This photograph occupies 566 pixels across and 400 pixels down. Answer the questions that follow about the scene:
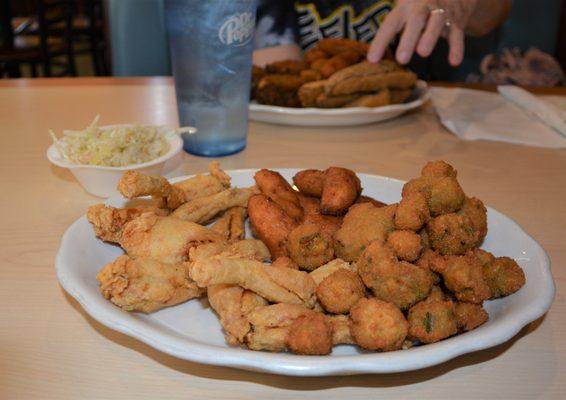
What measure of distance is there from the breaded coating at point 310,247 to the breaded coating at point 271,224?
0.11 feet

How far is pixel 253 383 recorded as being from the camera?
58 cm

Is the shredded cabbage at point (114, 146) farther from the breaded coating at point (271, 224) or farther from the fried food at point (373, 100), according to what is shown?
the fried food at point (373, 100)

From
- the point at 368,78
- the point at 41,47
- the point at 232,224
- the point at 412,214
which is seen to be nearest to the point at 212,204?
the point at 232,224

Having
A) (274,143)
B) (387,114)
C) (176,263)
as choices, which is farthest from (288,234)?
(387,114)

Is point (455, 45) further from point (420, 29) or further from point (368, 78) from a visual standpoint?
point (368, 78)

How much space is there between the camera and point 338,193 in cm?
76

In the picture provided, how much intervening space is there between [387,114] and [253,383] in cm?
86

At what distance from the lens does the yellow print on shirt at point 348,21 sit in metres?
1.89

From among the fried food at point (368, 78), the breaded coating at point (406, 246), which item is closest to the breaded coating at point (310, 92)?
the fried food at point (368, 78)

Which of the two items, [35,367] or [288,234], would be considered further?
[288,234]

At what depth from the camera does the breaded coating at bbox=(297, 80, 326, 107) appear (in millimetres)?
1306

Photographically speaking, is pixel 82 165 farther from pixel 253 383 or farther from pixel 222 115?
pixel 253 383

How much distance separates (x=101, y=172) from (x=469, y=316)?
58 cm

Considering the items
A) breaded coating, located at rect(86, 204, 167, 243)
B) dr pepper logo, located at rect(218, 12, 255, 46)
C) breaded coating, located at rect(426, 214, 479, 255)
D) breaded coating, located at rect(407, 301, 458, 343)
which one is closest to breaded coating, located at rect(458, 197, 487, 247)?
breaded coating, located at rect(426, 214, 479, 255)
